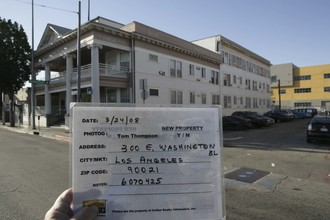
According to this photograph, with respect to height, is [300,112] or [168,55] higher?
[168,55]

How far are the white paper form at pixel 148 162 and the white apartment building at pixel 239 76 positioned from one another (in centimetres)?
3431

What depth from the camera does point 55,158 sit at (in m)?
9.75

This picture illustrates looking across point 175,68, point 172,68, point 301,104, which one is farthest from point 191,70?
point 301,104

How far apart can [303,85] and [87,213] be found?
272 feet

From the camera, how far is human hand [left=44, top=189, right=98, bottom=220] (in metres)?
1.57

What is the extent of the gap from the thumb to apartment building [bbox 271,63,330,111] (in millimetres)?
74818

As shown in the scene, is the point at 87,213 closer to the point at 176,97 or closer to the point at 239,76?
the point at 176,97

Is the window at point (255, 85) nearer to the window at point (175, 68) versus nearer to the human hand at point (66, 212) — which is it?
the window at point (175, 68)

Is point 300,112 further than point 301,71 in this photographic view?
No

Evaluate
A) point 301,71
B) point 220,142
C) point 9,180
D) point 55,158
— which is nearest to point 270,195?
point 220,142

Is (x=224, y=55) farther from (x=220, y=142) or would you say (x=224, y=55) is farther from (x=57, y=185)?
(x=220, y=142)

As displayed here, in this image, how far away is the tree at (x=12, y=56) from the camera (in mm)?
27078

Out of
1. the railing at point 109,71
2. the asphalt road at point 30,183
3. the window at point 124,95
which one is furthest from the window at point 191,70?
the asphalt road at point 30,183

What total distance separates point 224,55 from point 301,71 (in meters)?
49.1
